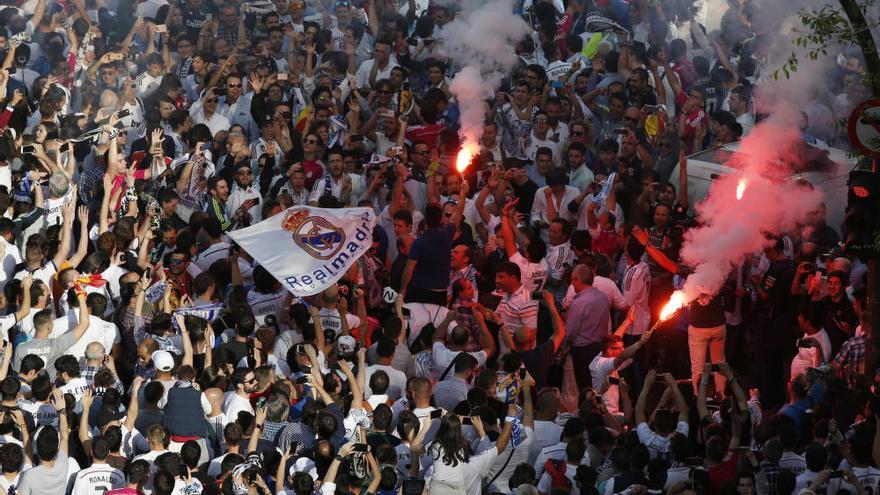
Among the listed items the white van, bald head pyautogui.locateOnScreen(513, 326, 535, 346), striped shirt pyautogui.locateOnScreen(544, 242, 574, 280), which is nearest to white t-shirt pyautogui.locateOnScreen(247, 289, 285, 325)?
bald head pyautogui.locateOnScreen(513, 326, 535, 346)

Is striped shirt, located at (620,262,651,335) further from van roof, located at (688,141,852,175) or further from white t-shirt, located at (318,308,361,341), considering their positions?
white t-shirt, located at (318,308,361,341)

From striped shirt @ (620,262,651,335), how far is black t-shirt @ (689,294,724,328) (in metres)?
0.46

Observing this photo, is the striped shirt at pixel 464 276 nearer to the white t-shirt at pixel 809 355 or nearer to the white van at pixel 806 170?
the white van at pixel 806 170

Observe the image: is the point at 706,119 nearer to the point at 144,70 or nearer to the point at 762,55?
the point at 762,55

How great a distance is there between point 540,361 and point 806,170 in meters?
4.09

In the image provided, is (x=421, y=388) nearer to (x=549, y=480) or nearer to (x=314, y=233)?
(x=549, y=480)

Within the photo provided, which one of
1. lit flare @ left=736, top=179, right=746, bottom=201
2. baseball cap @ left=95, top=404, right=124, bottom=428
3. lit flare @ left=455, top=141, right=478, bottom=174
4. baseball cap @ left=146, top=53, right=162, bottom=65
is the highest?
baseball cap @ left=95, top=404, right=124, bottom=428

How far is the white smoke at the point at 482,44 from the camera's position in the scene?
18766 mm

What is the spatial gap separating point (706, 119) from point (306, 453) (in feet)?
26.5

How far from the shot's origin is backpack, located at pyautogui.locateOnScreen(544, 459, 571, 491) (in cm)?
1158

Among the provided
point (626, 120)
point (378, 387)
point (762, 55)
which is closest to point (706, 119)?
point (626, 120)

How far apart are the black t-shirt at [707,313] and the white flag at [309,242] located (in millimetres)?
2942

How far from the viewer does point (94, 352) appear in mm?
12961

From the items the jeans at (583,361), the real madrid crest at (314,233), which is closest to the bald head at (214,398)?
the real madrid crest at (314,233)
